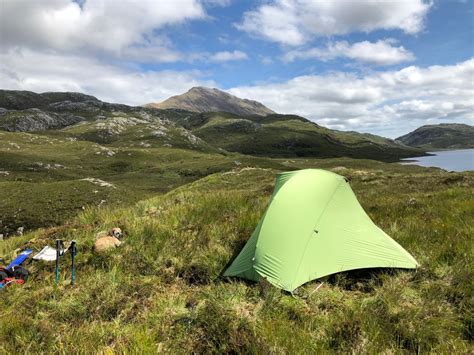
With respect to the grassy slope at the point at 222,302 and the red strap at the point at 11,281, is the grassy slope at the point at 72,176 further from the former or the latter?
the grassy slope at the point at 222,302

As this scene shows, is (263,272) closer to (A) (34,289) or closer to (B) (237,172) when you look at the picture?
(A) (34,289)

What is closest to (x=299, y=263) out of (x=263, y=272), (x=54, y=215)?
(x=263, y=272)

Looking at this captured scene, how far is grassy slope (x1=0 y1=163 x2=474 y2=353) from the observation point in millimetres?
4332

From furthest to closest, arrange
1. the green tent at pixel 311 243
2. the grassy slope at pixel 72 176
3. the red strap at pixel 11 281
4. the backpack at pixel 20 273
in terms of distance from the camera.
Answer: the grassy slope at pixel 72 176, the backpack at pixel 20 273, the red strap at pixel 11 281, the green tent at pixel 311 243

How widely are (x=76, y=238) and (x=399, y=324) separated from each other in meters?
8.37

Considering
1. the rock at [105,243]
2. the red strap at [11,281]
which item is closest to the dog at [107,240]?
the rock at [105,243]

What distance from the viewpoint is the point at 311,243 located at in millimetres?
6707

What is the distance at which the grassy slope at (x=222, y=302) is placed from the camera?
4332mm

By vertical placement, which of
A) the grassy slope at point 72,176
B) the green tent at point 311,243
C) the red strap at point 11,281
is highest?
the green tent at point 311,243

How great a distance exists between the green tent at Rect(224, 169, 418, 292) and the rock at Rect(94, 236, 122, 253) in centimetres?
331

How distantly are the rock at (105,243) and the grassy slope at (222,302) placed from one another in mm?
255

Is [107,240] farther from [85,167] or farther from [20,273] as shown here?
[85,167]

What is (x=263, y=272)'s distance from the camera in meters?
6.38

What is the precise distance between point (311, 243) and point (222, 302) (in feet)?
8.00
